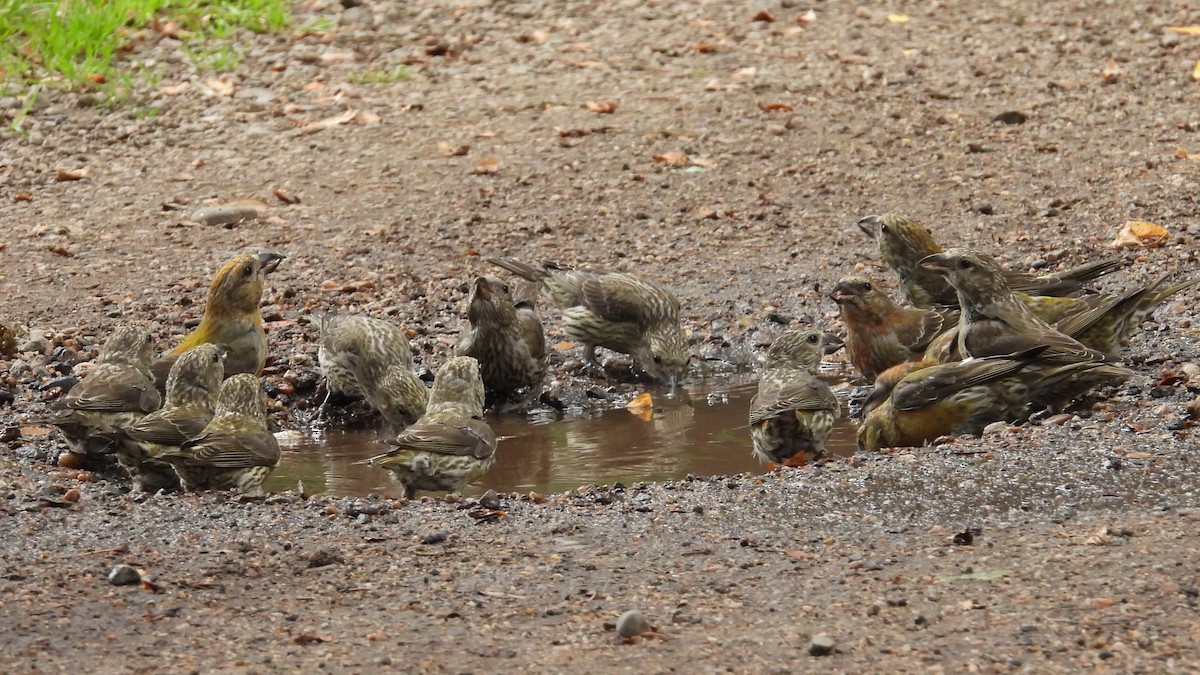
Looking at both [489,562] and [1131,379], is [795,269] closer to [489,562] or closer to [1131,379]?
[1131,379]

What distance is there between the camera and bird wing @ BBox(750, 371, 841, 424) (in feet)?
25.9

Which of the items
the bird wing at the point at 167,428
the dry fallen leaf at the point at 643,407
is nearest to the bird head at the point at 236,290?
the bird wing at the point at 167,428

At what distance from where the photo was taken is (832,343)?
980cm

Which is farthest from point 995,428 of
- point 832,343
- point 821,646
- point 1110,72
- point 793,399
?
point 1110,72

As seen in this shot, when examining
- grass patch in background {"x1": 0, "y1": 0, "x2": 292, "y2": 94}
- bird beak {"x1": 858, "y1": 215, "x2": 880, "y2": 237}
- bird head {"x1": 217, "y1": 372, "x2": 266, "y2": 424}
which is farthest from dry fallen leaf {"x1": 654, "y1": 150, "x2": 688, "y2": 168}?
bird head {"x1": 217, "y1": 372, "x2": 266, "y2": 424}

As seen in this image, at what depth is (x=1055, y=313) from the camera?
911 centimetres

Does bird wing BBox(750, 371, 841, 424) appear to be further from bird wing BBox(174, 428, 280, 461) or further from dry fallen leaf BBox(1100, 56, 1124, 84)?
dry fallen leaf BBox(1100, 56, 1124, 84)

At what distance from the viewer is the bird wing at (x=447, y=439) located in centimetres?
766

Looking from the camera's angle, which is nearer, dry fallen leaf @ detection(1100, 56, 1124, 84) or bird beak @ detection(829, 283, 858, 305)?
bird beak @ detection(829, 283, 858, 305)

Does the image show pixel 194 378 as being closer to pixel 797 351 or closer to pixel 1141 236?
pixel 797 351

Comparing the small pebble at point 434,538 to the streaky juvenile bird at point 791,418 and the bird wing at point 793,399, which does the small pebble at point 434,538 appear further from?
the bird wing at point 793,399

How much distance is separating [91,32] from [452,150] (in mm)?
4191

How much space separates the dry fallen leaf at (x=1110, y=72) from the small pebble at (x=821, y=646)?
10.8 metres

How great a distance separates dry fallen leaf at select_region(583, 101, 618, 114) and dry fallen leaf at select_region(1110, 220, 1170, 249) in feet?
16.2
